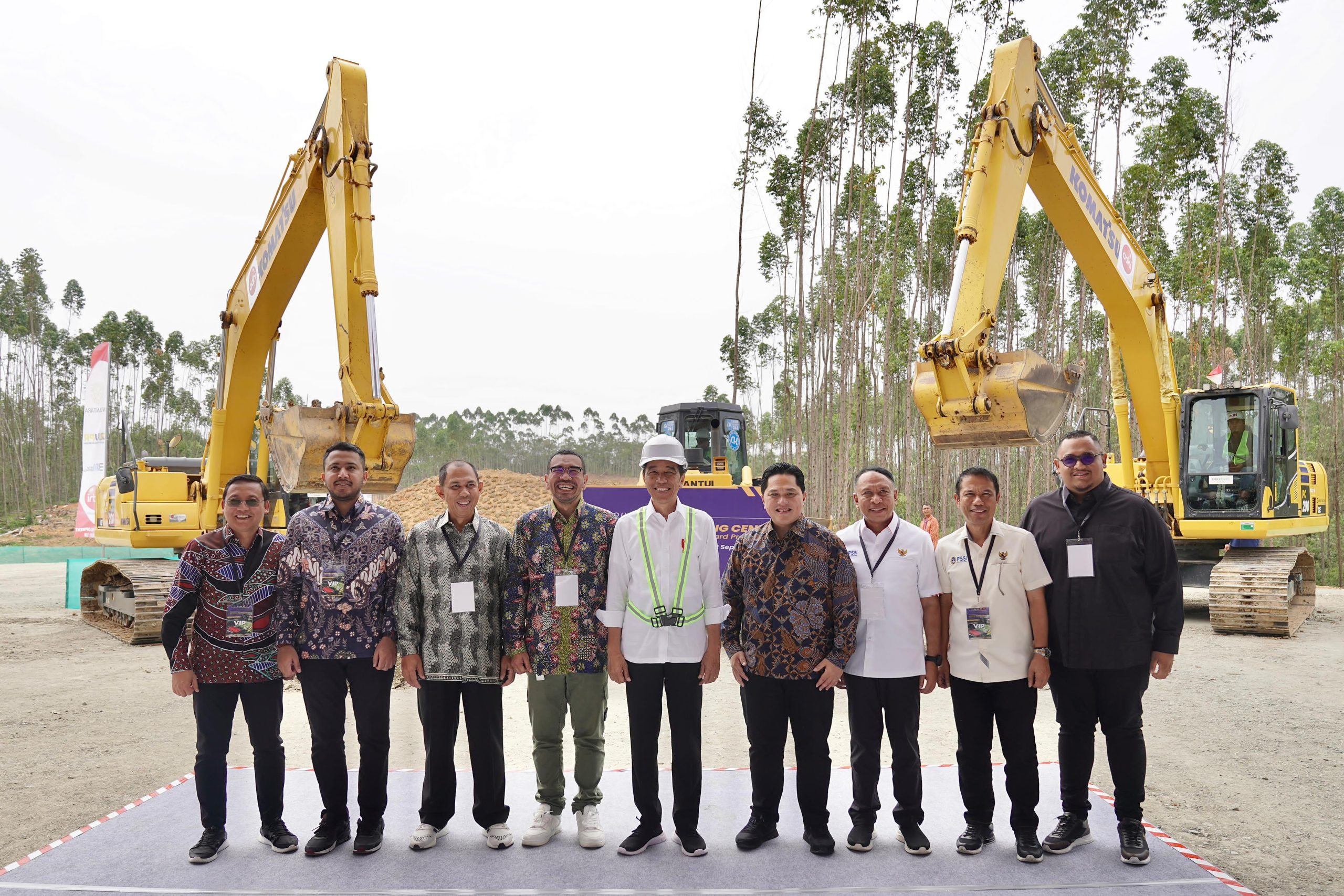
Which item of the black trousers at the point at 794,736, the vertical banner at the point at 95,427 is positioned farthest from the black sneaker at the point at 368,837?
the vertical banner at the point at 95,427

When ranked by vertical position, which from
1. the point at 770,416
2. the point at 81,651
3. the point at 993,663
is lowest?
the point at 81,651

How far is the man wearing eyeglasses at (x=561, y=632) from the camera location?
333 cm

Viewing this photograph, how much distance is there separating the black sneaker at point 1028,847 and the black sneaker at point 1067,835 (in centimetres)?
8

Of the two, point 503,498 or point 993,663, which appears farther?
point 503,498

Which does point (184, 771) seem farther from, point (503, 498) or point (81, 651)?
point (503, 498)

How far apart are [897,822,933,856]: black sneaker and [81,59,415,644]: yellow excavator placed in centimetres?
401

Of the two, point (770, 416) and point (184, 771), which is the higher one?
point (770, 416)

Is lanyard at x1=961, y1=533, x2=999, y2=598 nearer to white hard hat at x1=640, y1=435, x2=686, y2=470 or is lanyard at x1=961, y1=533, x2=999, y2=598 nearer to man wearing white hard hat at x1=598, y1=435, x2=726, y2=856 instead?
man wearing white hard hat at x1=598, y1=435, x2=726, y2=856

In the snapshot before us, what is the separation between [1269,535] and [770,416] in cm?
3244

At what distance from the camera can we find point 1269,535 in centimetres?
942

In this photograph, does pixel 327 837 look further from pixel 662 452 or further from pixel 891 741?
pixel 891 741

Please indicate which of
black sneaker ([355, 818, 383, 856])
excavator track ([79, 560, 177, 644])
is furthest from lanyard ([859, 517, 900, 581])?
excavator track ([79, 560, 177, 644])

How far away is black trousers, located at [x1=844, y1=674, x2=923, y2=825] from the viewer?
3.23m

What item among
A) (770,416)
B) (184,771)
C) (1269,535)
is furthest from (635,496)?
(770,416)
